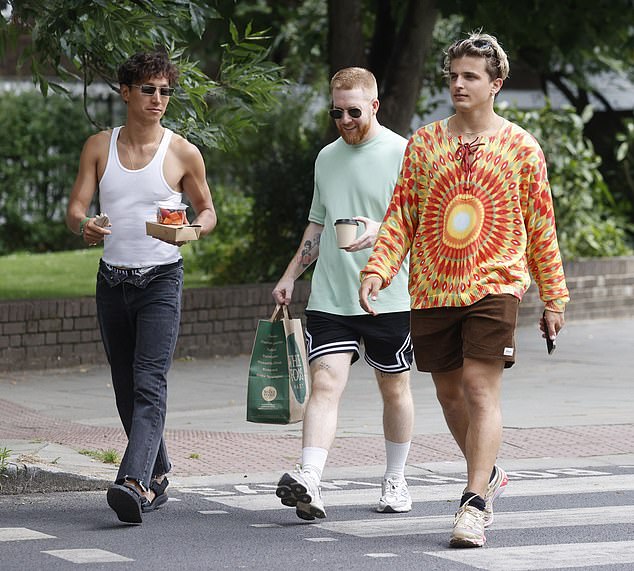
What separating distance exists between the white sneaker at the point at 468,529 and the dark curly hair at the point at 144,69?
2.26 meters

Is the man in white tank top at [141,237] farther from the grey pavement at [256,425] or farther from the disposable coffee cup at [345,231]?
the grey pavement at [256,425]

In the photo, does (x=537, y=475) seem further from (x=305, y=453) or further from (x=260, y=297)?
(x=260, y=297)

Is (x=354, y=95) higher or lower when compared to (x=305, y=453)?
higher

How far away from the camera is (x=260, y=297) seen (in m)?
13.4

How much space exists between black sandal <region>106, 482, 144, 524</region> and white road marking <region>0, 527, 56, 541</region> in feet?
0.95

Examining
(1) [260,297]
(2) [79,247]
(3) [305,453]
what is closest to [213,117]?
(1) [260,297]

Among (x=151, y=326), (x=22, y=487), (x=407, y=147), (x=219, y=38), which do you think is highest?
(x=219, y=38)

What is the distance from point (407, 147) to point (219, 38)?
29.5 feet

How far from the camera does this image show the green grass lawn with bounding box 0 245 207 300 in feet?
47.4

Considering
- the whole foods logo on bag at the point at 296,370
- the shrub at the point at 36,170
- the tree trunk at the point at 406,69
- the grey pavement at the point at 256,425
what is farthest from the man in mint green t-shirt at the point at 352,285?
the shrub at the point at 36,170

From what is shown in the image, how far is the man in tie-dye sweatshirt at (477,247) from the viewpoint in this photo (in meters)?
5.72

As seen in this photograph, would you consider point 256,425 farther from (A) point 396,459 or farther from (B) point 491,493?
(B) point 491,493

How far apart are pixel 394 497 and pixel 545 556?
1072 millimetres

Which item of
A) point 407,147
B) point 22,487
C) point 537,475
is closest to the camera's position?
point 407,147
